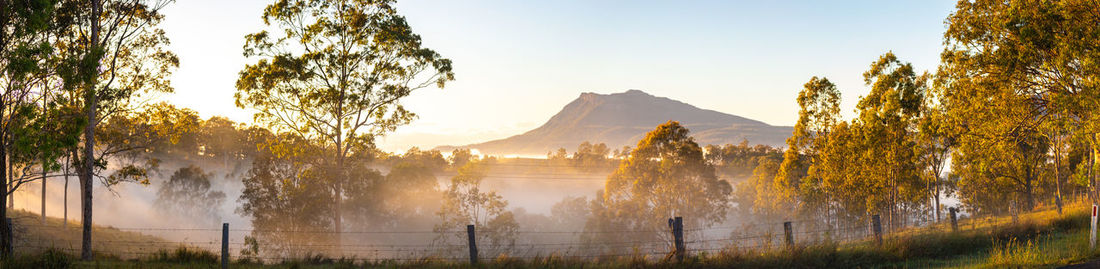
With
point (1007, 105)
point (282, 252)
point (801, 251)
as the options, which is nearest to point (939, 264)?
point (801, 251)

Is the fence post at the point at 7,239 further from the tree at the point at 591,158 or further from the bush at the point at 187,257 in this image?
the tree at the point at 591,158

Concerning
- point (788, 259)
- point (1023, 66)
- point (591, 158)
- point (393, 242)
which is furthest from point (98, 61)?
point (591, 158)

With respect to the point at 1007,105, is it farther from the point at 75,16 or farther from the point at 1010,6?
the point at 75,16

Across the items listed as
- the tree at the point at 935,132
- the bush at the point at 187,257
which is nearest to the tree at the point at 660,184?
the tree at the point at 935,132

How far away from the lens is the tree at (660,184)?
2057 inches

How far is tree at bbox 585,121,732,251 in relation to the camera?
52250mm

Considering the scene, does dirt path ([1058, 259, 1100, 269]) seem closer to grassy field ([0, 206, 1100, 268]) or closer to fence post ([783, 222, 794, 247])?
grassy field ([0, 206, 1100, 268])

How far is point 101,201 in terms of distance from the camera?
90.6 metres

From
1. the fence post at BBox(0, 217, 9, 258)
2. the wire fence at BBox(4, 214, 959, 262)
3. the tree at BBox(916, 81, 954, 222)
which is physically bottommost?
the wire fence at BBox(4, 214, 959, 262)

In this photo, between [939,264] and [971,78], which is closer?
[939,264]

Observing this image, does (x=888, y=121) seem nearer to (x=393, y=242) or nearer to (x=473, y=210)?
(x=473, y=210)

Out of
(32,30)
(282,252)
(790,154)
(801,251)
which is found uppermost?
(32,30)

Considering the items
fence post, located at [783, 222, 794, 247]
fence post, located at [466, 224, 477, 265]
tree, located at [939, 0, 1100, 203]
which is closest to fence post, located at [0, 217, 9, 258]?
fence post, located at [466, 224, 477, 265]

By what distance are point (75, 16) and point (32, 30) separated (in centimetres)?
596
